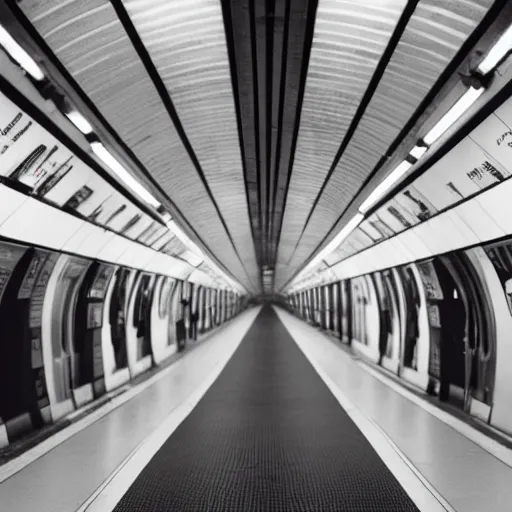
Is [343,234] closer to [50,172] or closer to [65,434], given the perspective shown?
[65,434]

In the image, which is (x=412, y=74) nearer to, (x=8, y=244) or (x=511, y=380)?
(x=511, y=380)

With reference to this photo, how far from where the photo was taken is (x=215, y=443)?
5.93 metres

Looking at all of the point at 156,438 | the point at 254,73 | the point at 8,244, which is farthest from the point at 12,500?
the point at 254,73

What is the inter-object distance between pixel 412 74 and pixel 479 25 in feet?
2.55

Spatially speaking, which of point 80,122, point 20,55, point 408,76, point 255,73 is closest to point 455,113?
point 408,76

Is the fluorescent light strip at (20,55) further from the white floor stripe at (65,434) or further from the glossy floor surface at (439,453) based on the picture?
the glossy floor surface at (439,453)

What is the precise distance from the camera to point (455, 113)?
13.3 ft

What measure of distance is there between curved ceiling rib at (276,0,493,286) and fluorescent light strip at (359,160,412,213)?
23 centimetres

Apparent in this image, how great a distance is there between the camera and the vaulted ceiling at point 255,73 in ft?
11.0

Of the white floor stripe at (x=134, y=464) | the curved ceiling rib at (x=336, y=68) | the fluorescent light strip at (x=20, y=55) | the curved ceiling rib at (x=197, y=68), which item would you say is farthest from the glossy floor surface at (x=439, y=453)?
the fluorescent light strip at (x=20, y=55)

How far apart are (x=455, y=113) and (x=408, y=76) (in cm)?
44

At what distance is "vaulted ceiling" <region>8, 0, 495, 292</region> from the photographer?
3.36 m

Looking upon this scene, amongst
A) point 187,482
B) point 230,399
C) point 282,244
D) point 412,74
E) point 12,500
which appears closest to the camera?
point 412,74

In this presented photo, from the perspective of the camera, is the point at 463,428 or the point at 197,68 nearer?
the point at 197,68
